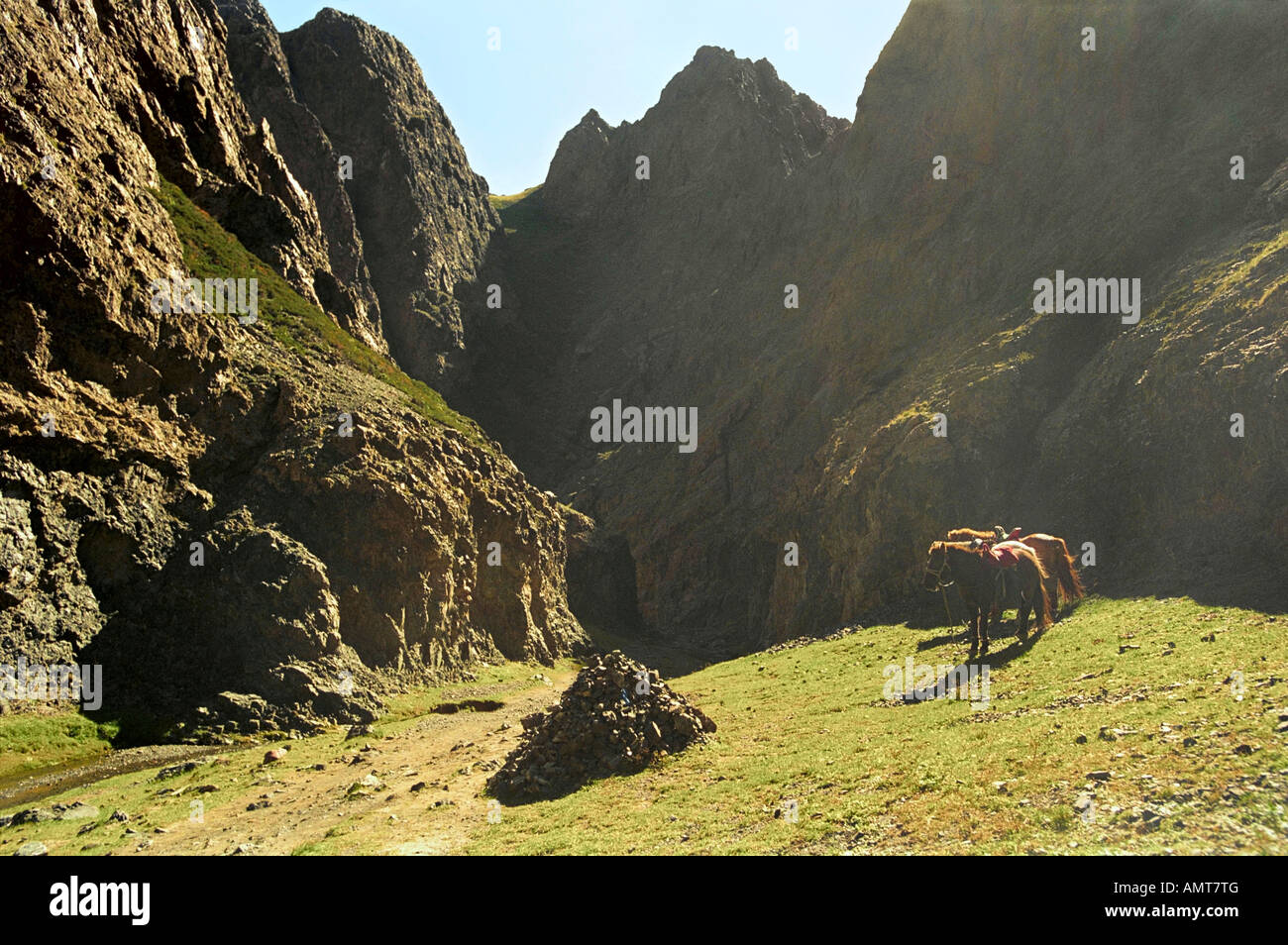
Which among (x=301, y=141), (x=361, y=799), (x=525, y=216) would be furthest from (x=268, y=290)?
(x=525, y=216)

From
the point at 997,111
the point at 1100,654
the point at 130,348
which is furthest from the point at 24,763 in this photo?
the point at 997,111

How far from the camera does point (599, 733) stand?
18.5m

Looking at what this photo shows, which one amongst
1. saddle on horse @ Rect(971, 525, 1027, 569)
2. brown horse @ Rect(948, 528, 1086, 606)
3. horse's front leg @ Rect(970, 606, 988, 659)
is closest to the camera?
saddle on horse @ Rect(971, 525, 1027, 569)

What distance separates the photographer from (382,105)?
343 feet

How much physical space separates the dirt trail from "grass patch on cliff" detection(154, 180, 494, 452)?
2387cm

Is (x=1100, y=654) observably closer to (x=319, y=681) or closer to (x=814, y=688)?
(x=814, y=688)

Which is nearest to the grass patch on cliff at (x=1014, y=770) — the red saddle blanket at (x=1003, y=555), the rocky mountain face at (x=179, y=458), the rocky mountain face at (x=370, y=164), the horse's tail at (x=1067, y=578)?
the red saddle blanket at (x=1003, y=555)

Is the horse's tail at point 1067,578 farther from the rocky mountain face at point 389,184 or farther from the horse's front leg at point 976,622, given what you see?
the rocky mountain face at point 389,184

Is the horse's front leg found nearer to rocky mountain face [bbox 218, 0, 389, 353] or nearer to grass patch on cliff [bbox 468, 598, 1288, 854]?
grass patch on cliff [bbox 468, 598, 1288, 854]

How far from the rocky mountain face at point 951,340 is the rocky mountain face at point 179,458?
2913 cm

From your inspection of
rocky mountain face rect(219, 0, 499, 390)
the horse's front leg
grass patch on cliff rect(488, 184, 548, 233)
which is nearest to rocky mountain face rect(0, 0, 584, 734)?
the horse's front leg

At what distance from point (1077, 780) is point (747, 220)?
10914 cm

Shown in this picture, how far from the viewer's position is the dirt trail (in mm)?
14312

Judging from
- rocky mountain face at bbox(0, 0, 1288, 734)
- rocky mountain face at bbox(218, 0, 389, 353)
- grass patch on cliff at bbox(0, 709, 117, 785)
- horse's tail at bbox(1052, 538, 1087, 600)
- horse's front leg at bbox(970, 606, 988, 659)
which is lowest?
grass patch on cliff at bbox(0, 709, 117, 785)
